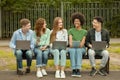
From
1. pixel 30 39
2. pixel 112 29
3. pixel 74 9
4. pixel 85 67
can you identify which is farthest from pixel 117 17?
pixel 30 39

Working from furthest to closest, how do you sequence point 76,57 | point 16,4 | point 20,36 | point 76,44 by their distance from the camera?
point 16,4
point 20,36
point 76,44
point 76,57

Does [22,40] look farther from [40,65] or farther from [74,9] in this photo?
[74,9]

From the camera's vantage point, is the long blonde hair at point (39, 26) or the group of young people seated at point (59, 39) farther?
the long blonde hair at point (39, 26)

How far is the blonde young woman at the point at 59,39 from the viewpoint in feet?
29.1

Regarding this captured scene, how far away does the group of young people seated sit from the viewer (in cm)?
891

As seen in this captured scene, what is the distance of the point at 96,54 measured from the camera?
9227 mm

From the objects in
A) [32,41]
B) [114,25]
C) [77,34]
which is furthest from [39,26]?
[114,25]

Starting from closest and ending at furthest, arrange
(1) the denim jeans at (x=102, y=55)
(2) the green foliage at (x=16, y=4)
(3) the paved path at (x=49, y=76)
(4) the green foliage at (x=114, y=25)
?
(3) the paved path at (x=49, y=76) → (1) the denim jeans at (x=102, y=55) → (2) the green foliage at (x=16, y=4) → (4) the green foliage at (x=114, y=25)

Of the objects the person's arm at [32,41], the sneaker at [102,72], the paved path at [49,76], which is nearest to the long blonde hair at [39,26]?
the person's arm at [32,41]

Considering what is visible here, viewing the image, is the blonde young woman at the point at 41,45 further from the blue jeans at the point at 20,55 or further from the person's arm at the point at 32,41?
the blue jeans at the point at 20,55

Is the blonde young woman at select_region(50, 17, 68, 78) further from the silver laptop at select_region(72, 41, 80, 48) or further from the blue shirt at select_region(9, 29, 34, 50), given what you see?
the blue shirt at select_region(9, 29, 34, 50)

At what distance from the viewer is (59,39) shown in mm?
9258

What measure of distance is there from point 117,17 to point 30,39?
1297 cm

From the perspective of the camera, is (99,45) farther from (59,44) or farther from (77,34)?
(59,44)
